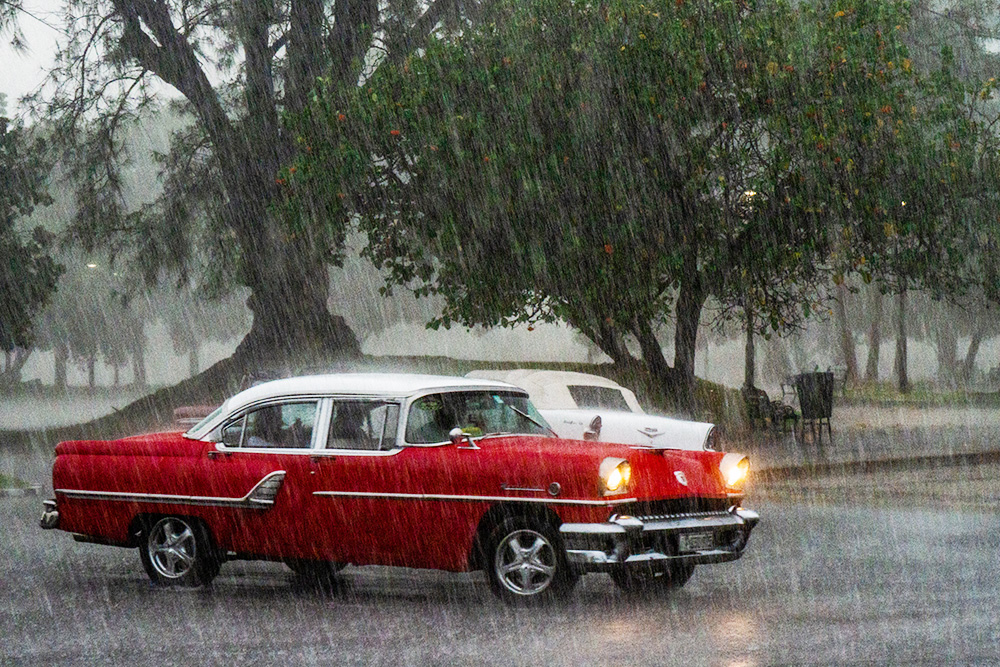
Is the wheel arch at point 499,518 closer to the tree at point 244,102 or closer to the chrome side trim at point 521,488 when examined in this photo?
the chrome side trim at point 521,488

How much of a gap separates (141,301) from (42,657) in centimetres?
8150

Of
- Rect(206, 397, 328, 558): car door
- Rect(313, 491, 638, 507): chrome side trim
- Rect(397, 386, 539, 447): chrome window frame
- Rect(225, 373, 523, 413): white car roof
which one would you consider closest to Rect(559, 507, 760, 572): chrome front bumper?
Rect(313, 491, 638, 507): chrome side trim

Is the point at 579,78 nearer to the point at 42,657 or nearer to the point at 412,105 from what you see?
the point at 412,105

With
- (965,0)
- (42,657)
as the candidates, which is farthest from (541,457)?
(965,0)

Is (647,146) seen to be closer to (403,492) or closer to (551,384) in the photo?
(551,384)

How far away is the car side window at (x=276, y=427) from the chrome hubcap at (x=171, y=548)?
70 centimetres

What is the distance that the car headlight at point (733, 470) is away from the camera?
30.8 ft

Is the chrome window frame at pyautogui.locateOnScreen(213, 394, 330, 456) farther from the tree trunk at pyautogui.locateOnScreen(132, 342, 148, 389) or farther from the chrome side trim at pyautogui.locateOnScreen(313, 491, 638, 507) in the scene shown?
the tree trunk at pyautogui.locateOnScreen(132, 342, 148, 389)

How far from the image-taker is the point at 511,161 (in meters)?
22.7

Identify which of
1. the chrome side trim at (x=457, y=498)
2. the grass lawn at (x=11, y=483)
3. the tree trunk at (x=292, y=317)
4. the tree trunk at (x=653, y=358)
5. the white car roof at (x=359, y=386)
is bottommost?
the grass lawn at (x=11, y=483)

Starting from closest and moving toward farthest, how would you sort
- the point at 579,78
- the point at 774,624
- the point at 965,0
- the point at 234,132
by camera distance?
the point at 774,624 < the point at 579,78 < the point at 234,132 < the point at 965,0

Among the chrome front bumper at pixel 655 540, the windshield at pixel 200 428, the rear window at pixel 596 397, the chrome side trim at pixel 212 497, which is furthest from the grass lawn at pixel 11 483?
the chrome front bumper at pixel 655 540

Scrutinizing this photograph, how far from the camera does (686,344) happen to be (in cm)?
2552

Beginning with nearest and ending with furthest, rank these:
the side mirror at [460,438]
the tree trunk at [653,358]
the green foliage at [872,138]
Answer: the side mirror at [460,438], the green foliage at [872,138], the tree trunk at [653,358]
